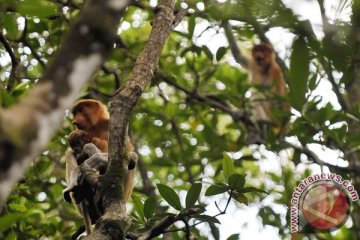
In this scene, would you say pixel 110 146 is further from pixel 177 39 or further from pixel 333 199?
pixel 177 39

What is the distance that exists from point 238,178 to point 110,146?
3.03 feet

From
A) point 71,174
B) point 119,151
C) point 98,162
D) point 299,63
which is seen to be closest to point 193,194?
point 119,151

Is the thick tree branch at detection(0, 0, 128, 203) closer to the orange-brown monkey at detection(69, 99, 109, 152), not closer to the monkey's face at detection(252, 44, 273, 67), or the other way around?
the orange-brown monkey at detection(69, 99, 109, 152)

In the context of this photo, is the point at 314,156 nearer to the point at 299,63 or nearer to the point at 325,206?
the point at 325,206

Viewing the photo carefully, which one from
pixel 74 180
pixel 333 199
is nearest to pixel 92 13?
pixel 333 199

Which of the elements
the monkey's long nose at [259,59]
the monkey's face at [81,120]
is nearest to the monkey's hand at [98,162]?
the monkey's face at [81,120]

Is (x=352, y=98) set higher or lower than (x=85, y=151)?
higher

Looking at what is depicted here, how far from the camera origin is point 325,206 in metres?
3.81

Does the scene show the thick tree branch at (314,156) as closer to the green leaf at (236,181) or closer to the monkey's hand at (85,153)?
the green leaf at (236,181)

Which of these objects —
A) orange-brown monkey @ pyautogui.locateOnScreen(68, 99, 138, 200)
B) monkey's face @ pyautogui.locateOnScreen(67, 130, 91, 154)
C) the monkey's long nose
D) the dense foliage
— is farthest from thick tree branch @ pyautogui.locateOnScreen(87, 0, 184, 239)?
the monkey's long nose

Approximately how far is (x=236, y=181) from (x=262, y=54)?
6407mm

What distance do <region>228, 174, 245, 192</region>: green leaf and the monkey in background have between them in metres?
1.29

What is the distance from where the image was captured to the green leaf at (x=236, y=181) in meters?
3.46

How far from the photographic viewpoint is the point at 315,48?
1443mm
